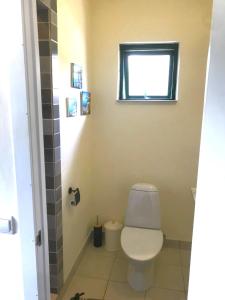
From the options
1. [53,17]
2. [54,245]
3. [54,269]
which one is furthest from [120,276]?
[53,17]

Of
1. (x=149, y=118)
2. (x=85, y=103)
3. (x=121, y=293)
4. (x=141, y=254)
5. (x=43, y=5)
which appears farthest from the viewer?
(x=149, y=118)

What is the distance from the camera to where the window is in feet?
7.79

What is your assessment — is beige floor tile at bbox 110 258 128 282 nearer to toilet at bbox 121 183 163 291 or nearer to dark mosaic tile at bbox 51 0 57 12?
toilet at bbox 121 183 163 291

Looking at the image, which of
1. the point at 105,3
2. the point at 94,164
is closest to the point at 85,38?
the point at 105,3

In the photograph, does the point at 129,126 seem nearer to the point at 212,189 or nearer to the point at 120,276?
the point at 120,276

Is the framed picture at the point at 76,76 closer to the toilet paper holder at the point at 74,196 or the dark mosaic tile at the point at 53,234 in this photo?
the toilet paper holder at the point at 74,196

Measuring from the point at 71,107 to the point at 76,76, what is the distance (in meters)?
0.27

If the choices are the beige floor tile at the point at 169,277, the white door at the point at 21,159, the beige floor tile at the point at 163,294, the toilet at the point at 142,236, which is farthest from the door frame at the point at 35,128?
the beige floor tile at the point at 169,277

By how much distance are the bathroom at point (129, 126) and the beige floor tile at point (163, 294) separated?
26.8 inches

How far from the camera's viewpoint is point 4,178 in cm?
93

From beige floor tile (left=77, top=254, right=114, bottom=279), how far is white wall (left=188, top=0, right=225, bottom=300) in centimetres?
153

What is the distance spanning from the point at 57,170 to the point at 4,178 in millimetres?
759

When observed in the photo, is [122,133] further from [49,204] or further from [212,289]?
[212,289]

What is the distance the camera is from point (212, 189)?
2.44 ft
